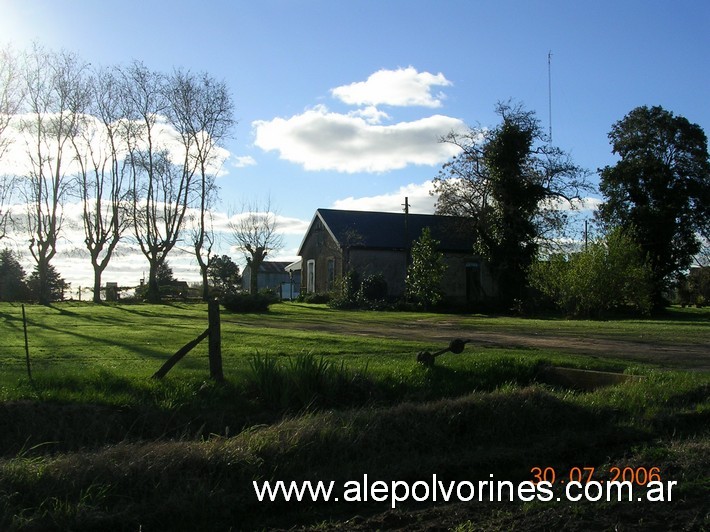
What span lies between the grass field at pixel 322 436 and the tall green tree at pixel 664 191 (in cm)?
3423

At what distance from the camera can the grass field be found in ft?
18.5

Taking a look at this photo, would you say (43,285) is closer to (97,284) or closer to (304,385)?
(97,284)

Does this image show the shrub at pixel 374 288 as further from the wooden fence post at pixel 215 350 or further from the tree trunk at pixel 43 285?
the wooden fence post at pixel 215 350

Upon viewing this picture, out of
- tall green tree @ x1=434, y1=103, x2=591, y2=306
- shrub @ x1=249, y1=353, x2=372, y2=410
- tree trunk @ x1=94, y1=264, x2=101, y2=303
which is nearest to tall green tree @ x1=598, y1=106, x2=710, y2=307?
tall green tree @ x1=434, y1=103, x2=591, y2=306

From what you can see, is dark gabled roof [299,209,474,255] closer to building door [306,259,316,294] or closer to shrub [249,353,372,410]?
building door [306,259,316,294]

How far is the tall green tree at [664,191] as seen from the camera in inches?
1745

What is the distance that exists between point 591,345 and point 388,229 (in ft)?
105

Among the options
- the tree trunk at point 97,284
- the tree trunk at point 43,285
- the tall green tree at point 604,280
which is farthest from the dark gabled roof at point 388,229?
the tree trunk at point 43,285

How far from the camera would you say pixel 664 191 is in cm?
4459

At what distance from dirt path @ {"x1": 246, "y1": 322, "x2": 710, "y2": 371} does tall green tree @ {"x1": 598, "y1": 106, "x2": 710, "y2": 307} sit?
2895cm

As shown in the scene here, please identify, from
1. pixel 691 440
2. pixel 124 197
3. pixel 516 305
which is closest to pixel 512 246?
pixel 516 305

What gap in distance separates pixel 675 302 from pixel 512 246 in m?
28.9

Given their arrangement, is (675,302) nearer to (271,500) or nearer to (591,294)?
(591,294)

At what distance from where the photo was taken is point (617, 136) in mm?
48031
